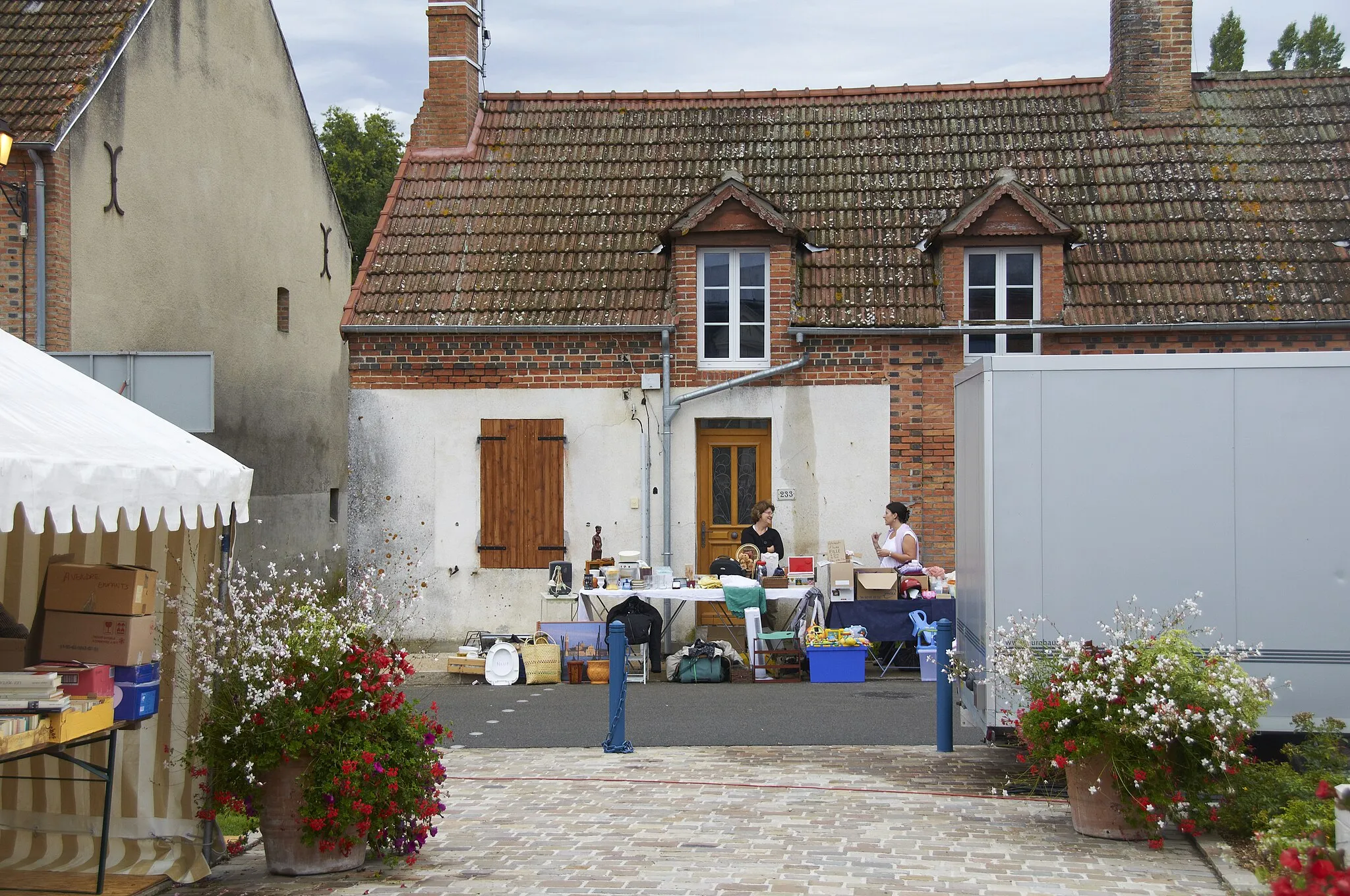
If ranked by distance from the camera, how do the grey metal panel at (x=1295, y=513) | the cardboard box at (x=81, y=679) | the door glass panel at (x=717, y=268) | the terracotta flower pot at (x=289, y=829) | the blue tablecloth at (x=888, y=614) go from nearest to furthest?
the cardboard box at (x=81, y=679) → the terracotta flower pot at (x=289, y=829) → the grey metal panel at (x=1295, y=513) → the blue tablecloth at (x=888, y=614) → the door glass panel at (x=717, y=268)

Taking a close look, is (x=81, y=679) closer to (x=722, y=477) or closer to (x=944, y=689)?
(x=944, y=689)

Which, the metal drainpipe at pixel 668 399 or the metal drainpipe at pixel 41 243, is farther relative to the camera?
the metal drainpipe at pixel 668 399

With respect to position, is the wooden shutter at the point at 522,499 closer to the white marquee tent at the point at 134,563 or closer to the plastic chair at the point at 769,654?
the plastic chair at the point at 769,654

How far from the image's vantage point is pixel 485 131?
766 inches

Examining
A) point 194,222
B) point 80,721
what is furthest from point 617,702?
point 194,222

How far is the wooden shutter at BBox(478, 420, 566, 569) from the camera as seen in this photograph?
1683cm

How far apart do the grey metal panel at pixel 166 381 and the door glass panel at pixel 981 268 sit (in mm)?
9391

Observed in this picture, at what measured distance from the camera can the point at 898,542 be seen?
15.2 metres

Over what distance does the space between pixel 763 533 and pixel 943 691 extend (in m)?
5.77

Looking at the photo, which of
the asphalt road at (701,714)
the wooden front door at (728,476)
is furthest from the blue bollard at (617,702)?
the wooden front door at (728,476)

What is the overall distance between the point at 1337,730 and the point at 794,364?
921 cm

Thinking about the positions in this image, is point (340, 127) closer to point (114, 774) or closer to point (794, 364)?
point (794, 364)

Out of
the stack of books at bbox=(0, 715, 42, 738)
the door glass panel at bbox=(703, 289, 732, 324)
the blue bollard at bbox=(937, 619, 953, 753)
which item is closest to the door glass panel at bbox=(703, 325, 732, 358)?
the door glass panel at bbox=(703, 289, 732, 324)

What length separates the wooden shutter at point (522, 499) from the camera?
1683 cm
